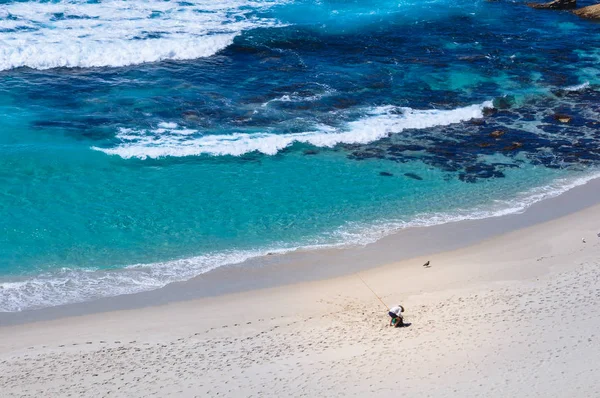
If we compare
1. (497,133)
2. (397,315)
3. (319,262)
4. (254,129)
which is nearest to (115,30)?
(254,129)

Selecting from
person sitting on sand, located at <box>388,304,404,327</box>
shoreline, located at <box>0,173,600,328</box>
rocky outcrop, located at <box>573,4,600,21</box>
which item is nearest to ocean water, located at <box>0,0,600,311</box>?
shoreline, located at <box>0,173,600,328</box>

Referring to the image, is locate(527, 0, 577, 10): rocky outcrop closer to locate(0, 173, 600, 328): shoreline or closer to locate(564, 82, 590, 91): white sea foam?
locate(564, 82, 590, 91): white sea foam

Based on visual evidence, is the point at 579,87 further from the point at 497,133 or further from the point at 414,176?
the point at 414,176

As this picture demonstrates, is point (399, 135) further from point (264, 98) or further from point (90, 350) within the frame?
point (90, 350)

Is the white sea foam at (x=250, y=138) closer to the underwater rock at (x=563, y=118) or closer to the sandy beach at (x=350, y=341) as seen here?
the underwater rock at (x=563, y=118)

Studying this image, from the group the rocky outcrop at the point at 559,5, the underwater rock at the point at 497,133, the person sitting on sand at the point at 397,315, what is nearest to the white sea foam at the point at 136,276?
the person sitting on sand at the point at 397,315

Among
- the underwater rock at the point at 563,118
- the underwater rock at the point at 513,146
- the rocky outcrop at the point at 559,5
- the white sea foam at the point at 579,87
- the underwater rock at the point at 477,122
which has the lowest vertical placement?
the underwater rock at the point at 513,146

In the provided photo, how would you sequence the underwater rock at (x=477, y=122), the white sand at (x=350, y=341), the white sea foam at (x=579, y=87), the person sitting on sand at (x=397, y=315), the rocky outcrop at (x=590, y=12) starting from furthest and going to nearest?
the rocky outcrop at (x=590, y=12) → the white sea foam at (x=579, y=87) → the underwater rock at (x=477, y=122) → the person sitting on sand at (x=397, y=315) → the white sand at (x=350, y=341)
